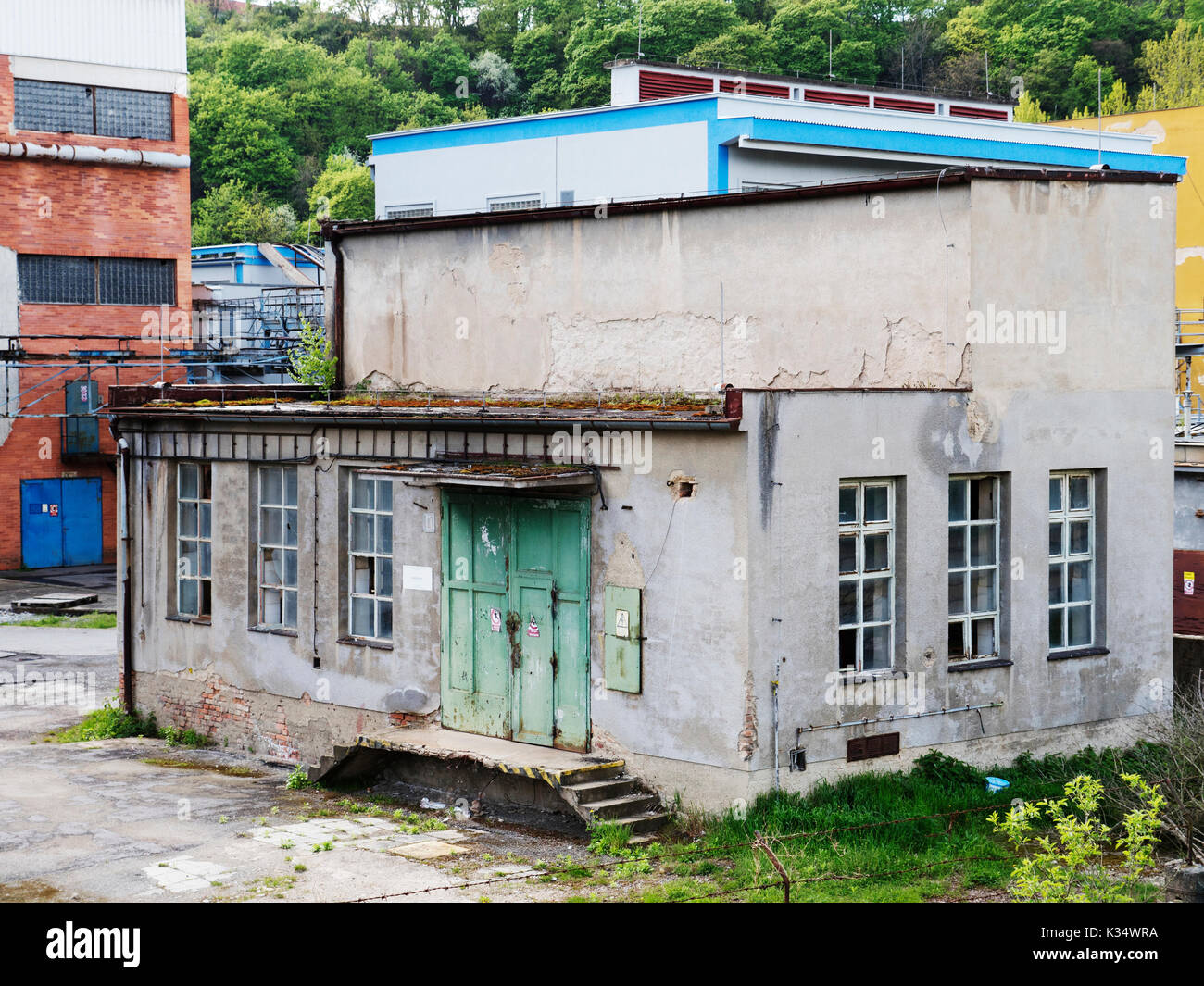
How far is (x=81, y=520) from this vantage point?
3650 cm

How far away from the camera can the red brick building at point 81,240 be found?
115 feet

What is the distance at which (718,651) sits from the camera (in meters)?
12.3

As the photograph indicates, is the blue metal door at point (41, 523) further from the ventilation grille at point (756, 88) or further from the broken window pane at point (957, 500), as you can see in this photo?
the broken window pane at point (957, 500)

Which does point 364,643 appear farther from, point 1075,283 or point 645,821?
point 1075,283

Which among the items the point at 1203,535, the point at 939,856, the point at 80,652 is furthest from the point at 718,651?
the point at 80,652

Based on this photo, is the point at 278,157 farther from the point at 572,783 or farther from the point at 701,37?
the point at 572,783

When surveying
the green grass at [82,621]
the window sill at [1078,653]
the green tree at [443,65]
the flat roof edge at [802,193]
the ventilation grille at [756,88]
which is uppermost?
the green tree at [443,65]

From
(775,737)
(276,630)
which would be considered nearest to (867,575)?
(775,737)

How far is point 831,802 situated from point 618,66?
102 feet

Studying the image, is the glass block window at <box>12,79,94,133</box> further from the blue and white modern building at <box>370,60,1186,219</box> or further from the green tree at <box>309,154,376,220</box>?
the green tree at <box>309,154,376,220</box>

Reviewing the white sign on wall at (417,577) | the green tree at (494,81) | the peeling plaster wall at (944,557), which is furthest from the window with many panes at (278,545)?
the green tree at (494,81)

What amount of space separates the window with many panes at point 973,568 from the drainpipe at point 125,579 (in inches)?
395

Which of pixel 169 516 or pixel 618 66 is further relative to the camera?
pixel 618 66

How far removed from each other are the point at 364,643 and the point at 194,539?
324 cm
